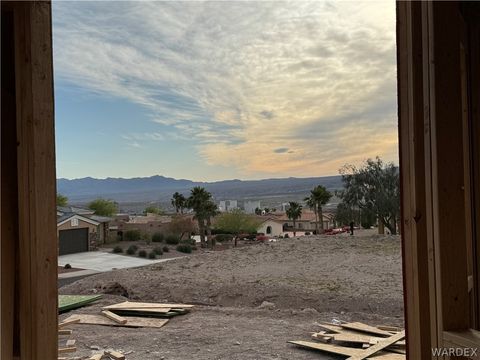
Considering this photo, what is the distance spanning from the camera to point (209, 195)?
3384cm

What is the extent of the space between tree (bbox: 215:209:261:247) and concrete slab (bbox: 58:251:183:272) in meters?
11.2

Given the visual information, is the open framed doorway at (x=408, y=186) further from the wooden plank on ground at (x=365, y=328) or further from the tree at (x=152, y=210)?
the tree at (x=152, y=210)

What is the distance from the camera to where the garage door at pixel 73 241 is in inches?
1114

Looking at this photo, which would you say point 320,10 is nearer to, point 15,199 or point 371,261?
point 15,199

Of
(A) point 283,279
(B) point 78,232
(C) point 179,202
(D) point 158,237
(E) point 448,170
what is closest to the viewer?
(E) point 448,170

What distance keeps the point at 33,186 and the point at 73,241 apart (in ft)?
100

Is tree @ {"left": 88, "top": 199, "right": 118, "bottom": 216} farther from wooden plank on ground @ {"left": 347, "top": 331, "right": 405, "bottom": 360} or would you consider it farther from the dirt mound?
wooden plank on ground @ {"left": 347, "top": 331, "right": 405, "bottom": 360}

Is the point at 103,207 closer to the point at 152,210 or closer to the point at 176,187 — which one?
the point at 152,210

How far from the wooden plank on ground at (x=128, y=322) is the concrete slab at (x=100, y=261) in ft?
48.0

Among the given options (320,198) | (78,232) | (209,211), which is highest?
(320,198)

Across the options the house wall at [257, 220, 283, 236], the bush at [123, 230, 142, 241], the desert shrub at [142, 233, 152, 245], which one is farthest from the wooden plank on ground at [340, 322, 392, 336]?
the house wall at [257, 220, 283, 236]

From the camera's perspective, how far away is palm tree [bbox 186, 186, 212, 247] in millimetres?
33438

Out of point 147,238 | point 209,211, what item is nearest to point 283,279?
point 209,211

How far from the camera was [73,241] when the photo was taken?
29.3 metres
